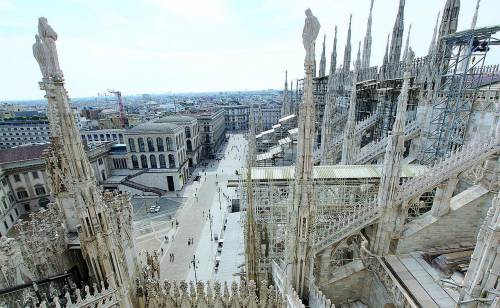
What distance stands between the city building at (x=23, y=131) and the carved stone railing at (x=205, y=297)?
9191cm

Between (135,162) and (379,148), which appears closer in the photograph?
(379,148)

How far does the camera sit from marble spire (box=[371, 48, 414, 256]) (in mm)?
12430

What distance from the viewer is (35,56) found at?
20.1 feet

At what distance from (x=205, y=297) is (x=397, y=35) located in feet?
116

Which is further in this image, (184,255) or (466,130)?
(184,255)

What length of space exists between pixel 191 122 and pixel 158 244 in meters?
33.7

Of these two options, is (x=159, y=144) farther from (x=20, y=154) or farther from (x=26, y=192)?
(x=20, y=154)

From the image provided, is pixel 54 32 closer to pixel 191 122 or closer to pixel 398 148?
pixel 398 148

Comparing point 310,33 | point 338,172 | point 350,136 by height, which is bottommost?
point 338,172

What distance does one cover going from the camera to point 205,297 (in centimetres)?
913

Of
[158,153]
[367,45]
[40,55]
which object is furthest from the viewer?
[158,153]

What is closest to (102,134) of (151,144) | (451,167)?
(151,144)

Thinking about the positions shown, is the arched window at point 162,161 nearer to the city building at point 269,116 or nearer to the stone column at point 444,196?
the stone column at point 444,196

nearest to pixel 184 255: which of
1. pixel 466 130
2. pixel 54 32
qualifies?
pixel 54 32
